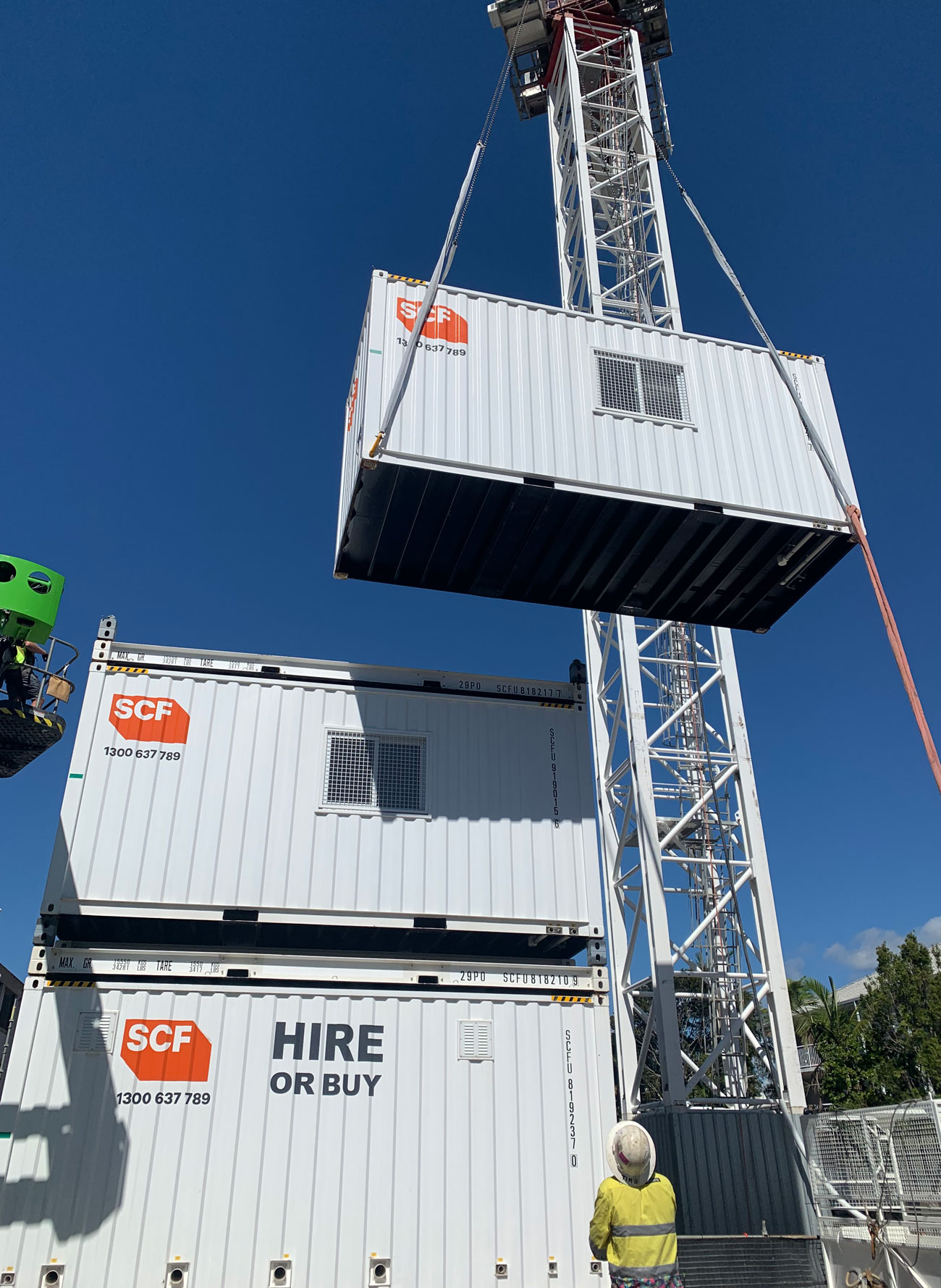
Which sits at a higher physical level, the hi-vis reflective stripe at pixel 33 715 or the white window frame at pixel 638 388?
the white window frame at pixel 638 388

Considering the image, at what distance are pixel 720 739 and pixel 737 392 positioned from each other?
803cm

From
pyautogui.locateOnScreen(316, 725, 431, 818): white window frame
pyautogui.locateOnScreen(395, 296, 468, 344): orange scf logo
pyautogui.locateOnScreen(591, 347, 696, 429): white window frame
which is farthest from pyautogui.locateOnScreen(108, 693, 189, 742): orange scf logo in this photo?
pyautogui.locateOnScreen(591, 347, 696, 429): white window frame

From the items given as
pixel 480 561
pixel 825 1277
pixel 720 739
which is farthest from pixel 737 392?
pixel 825 1277

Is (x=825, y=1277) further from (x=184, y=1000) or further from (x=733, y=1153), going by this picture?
(x=184, y=1000)

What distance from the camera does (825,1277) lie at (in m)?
9.19

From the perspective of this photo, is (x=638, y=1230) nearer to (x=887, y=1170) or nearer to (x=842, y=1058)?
(x=887, y=1170)

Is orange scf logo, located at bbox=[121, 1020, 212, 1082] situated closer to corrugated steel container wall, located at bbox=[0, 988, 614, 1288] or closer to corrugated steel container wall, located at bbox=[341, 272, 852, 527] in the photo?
corrugated steel container wall, located at bbox=[0, 988, 614, 1288]

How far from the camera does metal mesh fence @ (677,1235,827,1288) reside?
8.79 m

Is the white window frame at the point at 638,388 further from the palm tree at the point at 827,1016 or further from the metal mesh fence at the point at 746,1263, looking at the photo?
the palm tree at the point at 827,1016

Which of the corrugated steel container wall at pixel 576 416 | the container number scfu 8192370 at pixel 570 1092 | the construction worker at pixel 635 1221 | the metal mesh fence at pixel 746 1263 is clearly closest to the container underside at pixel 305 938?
the container number scfu 8192370 at pixel 570 1092

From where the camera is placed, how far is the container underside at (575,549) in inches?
371

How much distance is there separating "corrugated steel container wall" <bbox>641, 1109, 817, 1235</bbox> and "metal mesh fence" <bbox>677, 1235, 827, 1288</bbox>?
1.97 meters

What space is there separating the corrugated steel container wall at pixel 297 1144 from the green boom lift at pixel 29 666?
6.80ft

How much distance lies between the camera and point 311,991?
749cm
